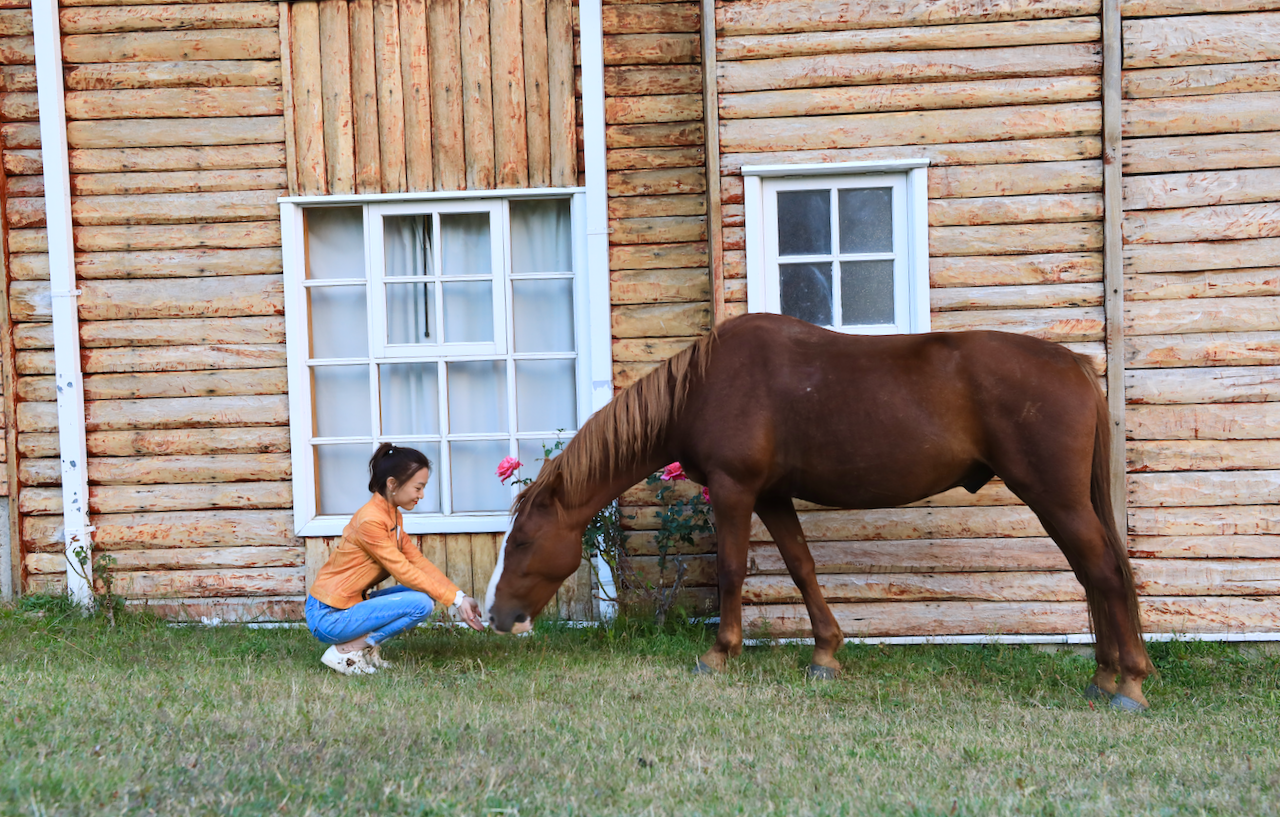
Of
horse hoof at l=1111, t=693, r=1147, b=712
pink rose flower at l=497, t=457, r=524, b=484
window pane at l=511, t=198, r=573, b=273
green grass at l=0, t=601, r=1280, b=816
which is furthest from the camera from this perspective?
window pane at l=511, t=198, r=573, b=273

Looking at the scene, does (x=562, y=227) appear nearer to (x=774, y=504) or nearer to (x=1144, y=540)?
(x=774, y=504)

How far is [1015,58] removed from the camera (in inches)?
194

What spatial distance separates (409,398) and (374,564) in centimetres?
162

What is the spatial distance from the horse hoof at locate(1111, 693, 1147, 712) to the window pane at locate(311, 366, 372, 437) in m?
4.22

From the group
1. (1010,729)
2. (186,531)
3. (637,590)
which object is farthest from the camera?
(186,531)

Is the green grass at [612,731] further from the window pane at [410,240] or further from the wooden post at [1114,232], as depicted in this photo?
the window pane at [410,240]

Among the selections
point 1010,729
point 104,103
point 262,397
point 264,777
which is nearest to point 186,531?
point 262,397

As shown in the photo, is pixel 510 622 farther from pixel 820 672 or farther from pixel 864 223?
pixel 864 223

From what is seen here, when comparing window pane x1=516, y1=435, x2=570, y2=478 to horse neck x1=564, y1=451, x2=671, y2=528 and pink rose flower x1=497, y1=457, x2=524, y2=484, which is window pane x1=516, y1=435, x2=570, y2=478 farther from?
horse neck x1=564, y1=451, x2=671, y2=528

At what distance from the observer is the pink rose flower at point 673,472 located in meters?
5.00

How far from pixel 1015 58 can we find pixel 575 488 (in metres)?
3.19

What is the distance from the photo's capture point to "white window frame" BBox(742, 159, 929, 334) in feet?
16.3

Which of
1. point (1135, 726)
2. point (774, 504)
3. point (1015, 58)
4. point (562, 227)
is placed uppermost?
point (1015, 58)

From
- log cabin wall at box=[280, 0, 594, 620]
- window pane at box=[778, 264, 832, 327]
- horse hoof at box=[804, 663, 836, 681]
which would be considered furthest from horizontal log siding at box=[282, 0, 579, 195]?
horse hoof at box=[804, 663, 836, 681]
